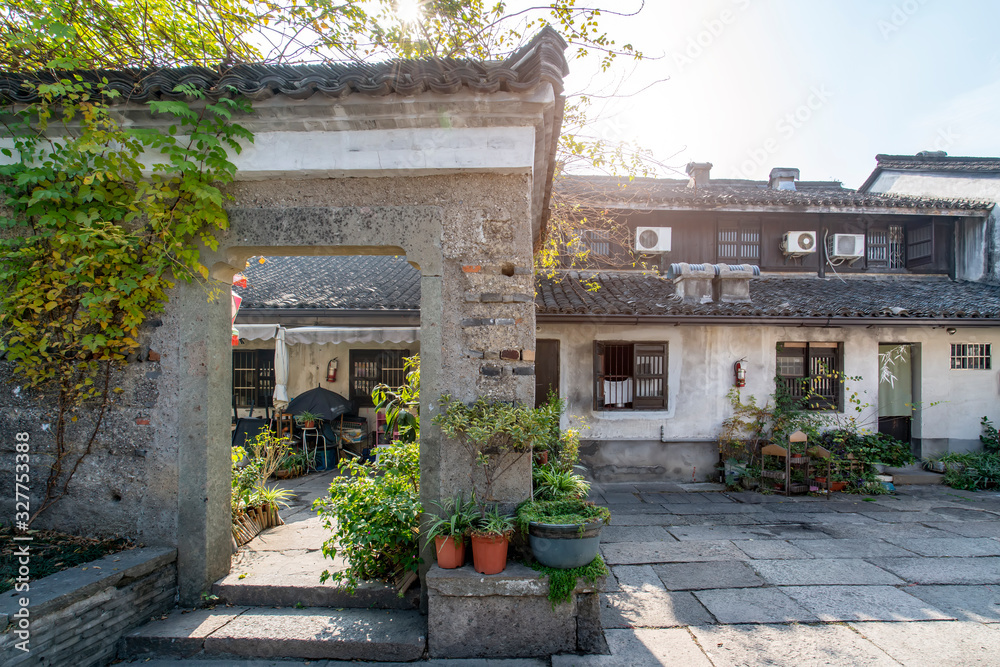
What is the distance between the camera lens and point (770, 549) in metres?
5.23

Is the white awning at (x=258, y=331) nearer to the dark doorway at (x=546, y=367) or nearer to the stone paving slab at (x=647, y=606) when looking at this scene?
the dark doorway at (x=546, y=367)

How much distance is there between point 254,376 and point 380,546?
7422mm

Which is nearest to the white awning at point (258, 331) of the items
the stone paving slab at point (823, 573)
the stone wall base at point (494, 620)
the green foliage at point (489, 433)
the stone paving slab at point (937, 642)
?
the green foliage at point (489, 433)

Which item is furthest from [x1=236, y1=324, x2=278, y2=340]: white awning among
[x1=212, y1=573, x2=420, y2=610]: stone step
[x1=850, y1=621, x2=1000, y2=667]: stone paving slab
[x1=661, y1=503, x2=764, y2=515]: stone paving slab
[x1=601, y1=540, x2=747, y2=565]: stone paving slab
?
[x1=850, y1=621, x2=1000, y2=667]: stone paving slab

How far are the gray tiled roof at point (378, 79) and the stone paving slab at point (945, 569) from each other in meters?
5.39

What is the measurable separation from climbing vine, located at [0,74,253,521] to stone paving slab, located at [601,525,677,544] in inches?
195

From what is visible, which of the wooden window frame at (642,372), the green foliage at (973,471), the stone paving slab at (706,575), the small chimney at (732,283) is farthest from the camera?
the small chimney at (732,283)

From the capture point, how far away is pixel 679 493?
7.77 m

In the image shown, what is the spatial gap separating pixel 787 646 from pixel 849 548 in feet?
8.59

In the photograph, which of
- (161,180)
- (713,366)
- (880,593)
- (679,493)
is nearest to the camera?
(161,180)

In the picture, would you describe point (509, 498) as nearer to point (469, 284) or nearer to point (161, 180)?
point (469, 284)

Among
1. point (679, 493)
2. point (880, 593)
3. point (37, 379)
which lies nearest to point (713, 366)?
point (679, 493)

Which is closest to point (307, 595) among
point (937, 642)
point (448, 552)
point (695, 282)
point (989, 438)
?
point (448, 552)

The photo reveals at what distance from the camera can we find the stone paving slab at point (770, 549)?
503 centimetres
